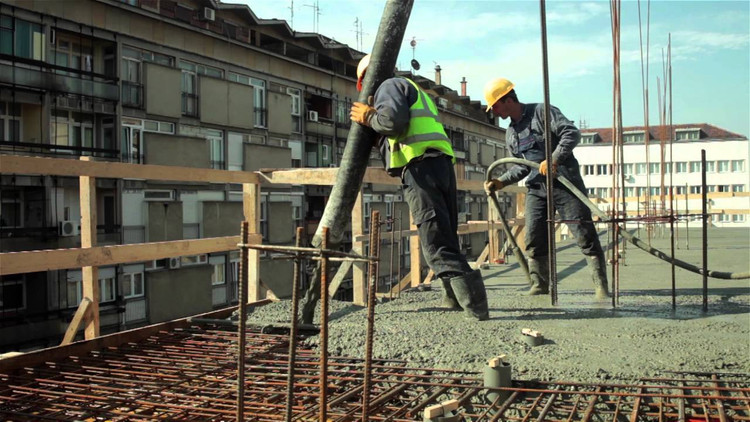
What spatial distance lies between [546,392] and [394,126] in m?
1.90

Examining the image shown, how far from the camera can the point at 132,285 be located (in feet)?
74.8

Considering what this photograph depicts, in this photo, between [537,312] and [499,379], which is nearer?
[499,379]

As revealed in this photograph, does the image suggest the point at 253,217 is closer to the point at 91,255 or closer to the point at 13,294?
the point at 91,255

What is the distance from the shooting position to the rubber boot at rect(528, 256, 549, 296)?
5.30 m

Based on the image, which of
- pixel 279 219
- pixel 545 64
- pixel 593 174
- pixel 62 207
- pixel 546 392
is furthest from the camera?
pixel 593 174

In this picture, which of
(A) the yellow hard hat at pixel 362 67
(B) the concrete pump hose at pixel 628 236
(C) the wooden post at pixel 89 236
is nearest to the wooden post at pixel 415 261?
(B) the concrete pump hose at pixel 628 236

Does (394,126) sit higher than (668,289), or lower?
higher

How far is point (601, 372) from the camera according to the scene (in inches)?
110

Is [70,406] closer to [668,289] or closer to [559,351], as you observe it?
[559,351]

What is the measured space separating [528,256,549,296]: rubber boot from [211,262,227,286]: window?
22.5 metres

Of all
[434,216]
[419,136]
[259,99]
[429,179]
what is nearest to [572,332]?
[434,216]

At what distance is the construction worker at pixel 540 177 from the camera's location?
15.9ft

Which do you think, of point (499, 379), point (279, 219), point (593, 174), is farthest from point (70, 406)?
point (593, 174)

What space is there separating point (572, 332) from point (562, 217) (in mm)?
1639
